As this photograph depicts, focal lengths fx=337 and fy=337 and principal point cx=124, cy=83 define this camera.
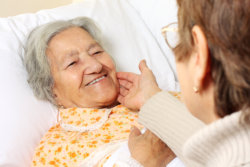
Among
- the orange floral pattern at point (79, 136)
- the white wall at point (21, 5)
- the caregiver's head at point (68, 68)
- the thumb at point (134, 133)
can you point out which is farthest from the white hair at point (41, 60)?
the white wall at point (21, 5)

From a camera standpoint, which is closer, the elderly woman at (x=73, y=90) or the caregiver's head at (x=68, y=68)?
the elderly woman at (x=73, y=90)

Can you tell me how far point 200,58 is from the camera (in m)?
0.67

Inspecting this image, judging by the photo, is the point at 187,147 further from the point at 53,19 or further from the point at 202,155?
the point at 53,19

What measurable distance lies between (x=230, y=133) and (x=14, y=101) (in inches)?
41.0

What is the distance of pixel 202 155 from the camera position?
0.79 m

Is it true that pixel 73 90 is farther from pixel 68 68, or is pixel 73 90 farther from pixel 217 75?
pixel 217 75

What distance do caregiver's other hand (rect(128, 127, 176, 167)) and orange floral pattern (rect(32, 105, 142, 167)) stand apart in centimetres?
16

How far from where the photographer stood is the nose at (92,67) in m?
1.49

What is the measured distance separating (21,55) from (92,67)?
39cm

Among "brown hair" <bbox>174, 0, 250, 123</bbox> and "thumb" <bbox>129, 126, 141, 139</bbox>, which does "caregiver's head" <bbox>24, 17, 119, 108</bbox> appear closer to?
"thumb" <bbox>129, 126, 141, 139</bbox>

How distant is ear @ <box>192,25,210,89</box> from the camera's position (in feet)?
2.13

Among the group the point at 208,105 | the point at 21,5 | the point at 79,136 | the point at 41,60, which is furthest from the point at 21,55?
the point at 208,105

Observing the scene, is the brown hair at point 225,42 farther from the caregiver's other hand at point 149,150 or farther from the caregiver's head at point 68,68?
the caregiver's head at point 68,68

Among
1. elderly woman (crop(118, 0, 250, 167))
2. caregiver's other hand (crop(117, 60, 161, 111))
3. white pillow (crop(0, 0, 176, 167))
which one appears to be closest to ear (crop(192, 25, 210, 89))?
elderly woman (crop(118, 0, 250, 167))
